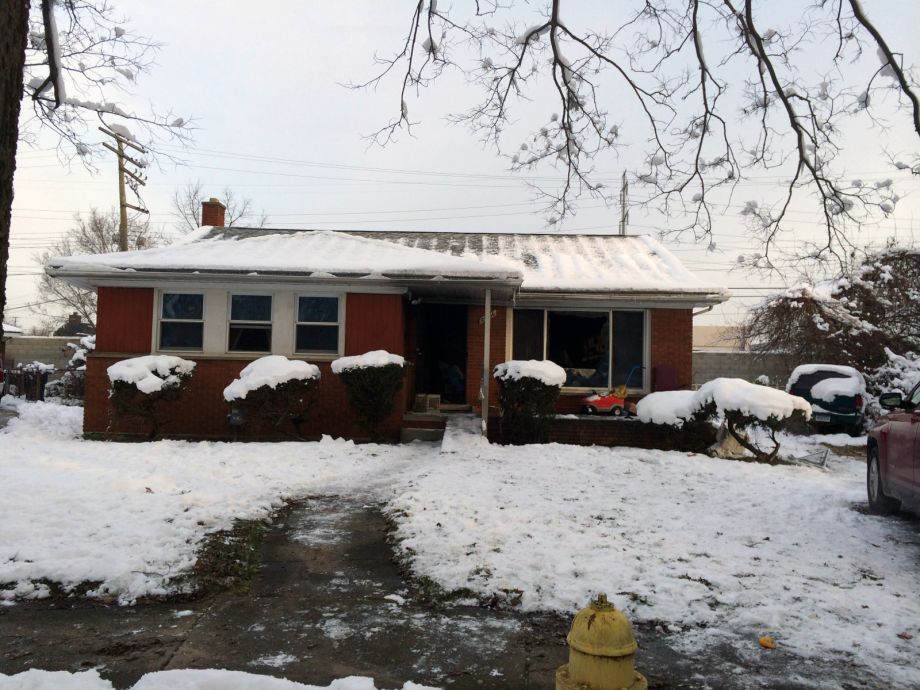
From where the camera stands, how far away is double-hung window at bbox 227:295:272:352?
42.1 ft

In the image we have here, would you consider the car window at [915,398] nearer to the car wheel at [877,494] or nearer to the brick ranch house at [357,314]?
the car wheel at [877,494]

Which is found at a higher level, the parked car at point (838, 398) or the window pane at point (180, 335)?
the window pane at point (180, 335)

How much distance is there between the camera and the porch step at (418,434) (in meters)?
12.4

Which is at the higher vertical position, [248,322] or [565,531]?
[248,322]

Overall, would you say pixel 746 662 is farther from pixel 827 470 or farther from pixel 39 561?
pixel 827 470

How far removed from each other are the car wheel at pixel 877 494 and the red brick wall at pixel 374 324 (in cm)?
775

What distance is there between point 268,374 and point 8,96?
26.5 ft

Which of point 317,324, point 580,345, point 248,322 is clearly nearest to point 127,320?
point 248,322

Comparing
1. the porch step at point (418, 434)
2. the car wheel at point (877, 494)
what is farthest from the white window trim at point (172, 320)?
the car wheel at point (877, 494)

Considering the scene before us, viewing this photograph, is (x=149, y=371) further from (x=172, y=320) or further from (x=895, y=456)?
(x=895, y=456)

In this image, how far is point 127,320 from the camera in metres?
12.8

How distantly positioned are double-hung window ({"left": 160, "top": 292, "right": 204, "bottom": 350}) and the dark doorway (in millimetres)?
4722

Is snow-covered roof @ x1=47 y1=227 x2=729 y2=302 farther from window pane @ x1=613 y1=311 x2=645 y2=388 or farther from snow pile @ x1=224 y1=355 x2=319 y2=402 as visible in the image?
snow pile @ x1=224 y1=355 x2=319 y2=402

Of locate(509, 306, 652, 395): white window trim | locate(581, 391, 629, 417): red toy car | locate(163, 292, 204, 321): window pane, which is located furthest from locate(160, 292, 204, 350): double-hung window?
locate(581, 391, 629, 417): red toy car
